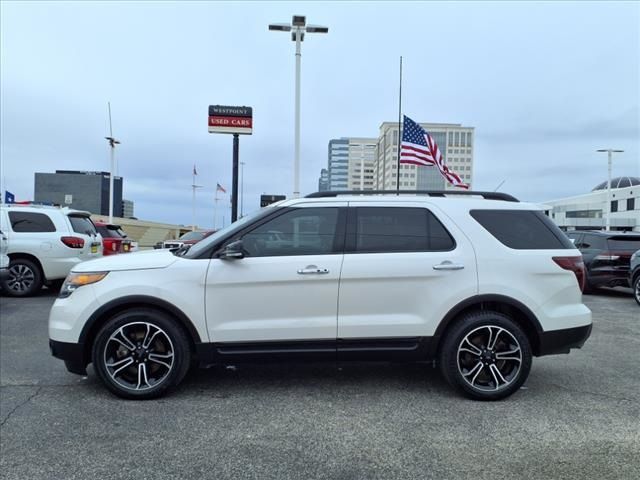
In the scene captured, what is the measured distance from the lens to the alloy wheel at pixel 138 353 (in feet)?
13.3

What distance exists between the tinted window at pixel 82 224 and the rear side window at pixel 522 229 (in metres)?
8.49

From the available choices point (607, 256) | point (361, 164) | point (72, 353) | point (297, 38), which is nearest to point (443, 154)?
point (297, 38)

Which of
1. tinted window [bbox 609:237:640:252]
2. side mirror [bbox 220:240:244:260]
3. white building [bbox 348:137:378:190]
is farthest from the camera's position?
white building [bbox 348:137:378:190]

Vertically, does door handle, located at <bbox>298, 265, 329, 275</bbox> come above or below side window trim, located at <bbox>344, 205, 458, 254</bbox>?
below

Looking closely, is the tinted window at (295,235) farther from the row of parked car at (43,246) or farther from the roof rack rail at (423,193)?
the row of parked car at (43,246)

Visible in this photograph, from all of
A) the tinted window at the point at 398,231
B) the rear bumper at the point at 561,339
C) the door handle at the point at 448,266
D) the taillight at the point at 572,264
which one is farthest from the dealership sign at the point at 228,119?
the rear bumper at the point at 561,339

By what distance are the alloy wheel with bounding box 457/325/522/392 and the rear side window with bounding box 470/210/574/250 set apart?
31.3 inches

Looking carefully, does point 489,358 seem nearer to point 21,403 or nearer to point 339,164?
point 21,403

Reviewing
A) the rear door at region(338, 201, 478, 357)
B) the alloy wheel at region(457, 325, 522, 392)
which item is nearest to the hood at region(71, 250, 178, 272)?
the rear door at region(338, 201, 478, 357)

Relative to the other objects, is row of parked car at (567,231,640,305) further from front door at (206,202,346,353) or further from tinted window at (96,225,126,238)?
tinted window at (96,225,126,238)

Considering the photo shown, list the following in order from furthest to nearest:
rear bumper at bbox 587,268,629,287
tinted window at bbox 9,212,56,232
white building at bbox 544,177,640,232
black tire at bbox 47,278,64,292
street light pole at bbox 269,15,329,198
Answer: white building at bbox 544,177,640,232 → street light pole at bbox 269,15,329,198 → black tire at bbox 47,278,64,292 → rear bumper at bbox 587,268,629,287 → tinted window at bbox 9,212,56,232

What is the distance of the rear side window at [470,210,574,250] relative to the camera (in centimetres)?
429

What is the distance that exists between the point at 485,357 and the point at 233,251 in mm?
2302

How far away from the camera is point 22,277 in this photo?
9445 mm
